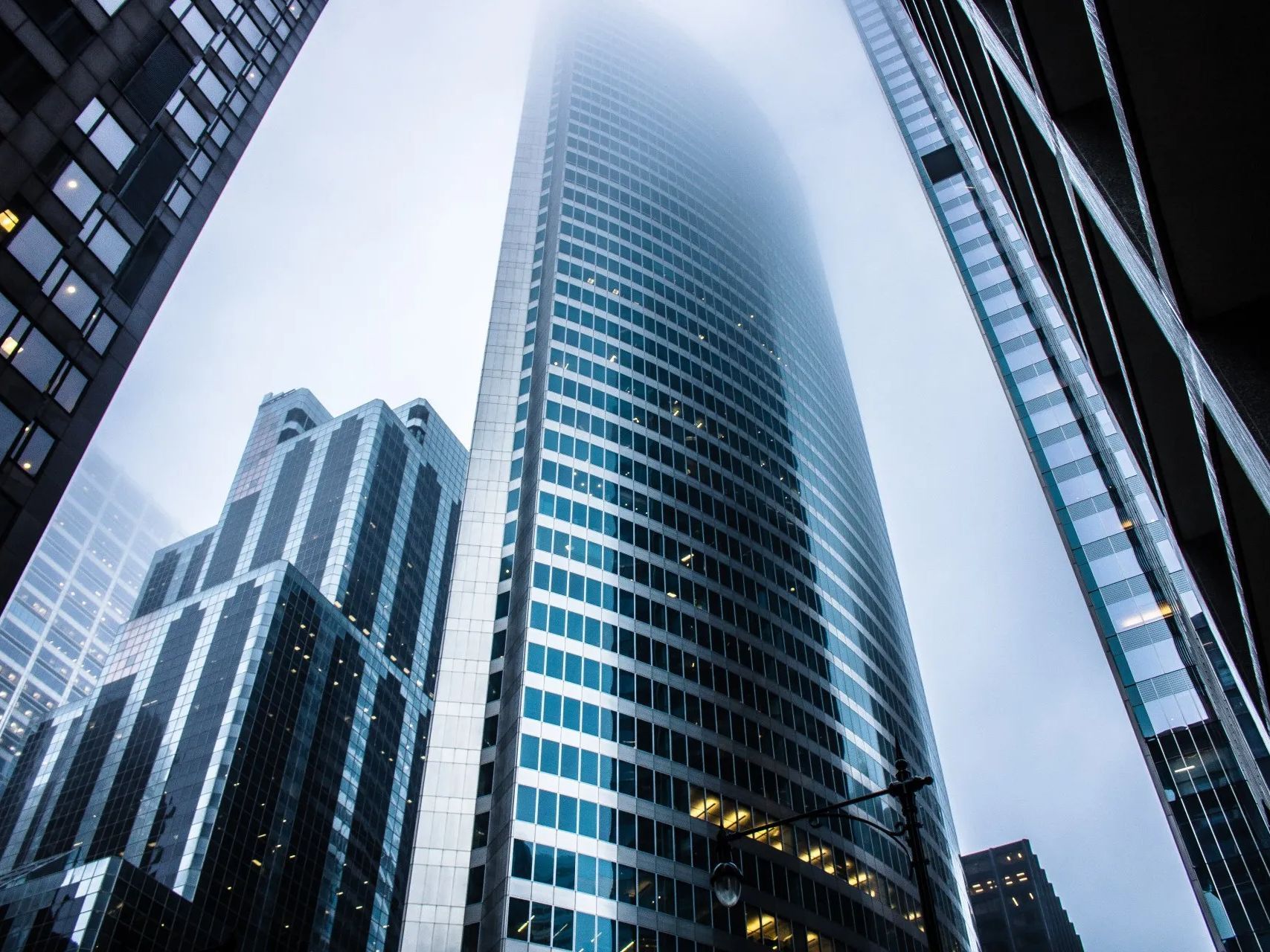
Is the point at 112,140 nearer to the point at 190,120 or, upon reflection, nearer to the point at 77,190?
the point at 77,190

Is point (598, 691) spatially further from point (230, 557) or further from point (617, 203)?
point (230, 557)

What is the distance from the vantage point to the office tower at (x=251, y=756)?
11156 centimetres

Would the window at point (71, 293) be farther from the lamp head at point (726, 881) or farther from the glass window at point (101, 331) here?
the lamp head at point (726, 881)

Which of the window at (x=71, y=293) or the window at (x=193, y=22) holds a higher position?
the window at (x=193, y=22)

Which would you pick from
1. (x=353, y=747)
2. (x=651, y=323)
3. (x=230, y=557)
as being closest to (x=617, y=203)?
(x=651, y=323)

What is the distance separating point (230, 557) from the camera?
18075 centimetres

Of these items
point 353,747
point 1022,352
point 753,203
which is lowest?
point 1022,352

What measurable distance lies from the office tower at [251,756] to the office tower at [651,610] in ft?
196

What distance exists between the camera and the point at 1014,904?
6885 inches

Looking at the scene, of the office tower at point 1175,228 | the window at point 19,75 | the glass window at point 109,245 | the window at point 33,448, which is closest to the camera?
the office tower at point 1175,228

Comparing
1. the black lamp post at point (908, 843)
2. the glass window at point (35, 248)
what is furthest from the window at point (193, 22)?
the black lamp post at point (908, 843)

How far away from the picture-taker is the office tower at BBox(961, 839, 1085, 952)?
558 feet

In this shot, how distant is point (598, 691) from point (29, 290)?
2187 inches

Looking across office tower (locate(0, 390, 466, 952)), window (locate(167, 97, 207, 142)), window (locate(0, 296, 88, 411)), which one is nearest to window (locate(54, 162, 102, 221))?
window (locate(0, 296, 88, 411))
